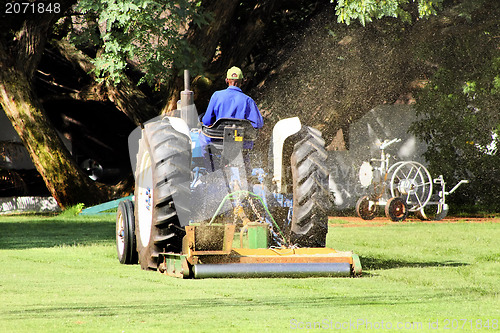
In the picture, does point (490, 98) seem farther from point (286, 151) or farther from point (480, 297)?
point (480, 297)

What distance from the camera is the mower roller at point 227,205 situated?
7805 mm

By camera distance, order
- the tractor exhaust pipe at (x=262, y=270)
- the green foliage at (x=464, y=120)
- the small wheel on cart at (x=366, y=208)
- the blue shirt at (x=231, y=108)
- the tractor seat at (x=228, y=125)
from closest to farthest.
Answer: the tractor exhaust pipe at (x=262, y=270) → the tractor seat at (x=228, y=125) → the blue shirt at (x=231, y=108) → the small wheel on cart at (x=366, y=208) → the green foliage at (x=464, y=120)

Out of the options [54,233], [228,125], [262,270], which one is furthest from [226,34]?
[262,270]

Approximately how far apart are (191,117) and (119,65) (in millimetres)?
9301

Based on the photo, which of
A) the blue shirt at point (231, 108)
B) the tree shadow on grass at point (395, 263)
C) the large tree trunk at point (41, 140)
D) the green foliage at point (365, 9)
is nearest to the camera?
the blue shirt at point (231, 108)

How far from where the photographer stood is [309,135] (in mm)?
9180

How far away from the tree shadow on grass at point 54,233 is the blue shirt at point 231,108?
4468 millimetres

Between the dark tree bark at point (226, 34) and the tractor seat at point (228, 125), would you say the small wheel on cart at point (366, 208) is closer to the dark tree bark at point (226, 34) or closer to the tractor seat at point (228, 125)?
the dark tree bark at point (226, 34)

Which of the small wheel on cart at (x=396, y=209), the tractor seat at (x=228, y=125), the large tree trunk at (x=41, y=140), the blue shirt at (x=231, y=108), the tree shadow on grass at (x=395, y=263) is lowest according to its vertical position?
the tree shadow on grass at (x=395, y=263)

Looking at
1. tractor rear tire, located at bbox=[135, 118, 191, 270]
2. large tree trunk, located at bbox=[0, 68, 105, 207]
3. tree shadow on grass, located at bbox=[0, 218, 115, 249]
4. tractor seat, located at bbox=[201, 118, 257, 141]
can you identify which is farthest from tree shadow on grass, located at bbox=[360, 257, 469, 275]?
large tree trunk, located at bbox=[0, 68, 105, 207]

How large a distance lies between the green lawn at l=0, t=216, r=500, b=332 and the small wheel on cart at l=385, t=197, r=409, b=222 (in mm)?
6526

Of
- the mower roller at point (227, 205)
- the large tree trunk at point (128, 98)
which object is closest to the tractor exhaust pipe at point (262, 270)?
the mower roller at point (227, 205)

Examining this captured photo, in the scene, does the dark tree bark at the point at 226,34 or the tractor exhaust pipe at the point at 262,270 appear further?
the dark tree bark at the point at 226,34

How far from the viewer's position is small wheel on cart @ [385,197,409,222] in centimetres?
1797
